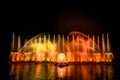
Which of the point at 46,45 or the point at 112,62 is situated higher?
the point at 46,45

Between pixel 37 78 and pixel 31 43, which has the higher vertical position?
pixel 31 43

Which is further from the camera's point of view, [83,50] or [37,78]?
[83,50]

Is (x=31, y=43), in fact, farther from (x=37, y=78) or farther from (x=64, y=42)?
(x=37, y=78)

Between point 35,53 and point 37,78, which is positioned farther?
point 35,53

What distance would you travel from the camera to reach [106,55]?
66938 millimetres

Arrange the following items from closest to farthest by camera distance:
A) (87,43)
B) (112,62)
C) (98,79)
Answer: (98,79)
(112,62)
(87,43)

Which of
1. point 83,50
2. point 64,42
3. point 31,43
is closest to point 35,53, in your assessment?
point 31,43

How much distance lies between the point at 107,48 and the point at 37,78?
36601mm

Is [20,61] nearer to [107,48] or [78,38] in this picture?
[78,38]

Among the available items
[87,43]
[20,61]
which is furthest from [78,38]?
[20,61]

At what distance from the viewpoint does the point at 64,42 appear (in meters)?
71.5

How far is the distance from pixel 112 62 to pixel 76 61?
8.97 metres

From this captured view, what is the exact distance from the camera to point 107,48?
70.0 meters

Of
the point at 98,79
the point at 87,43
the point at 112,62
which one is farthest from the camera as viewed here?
the point at 87,43
